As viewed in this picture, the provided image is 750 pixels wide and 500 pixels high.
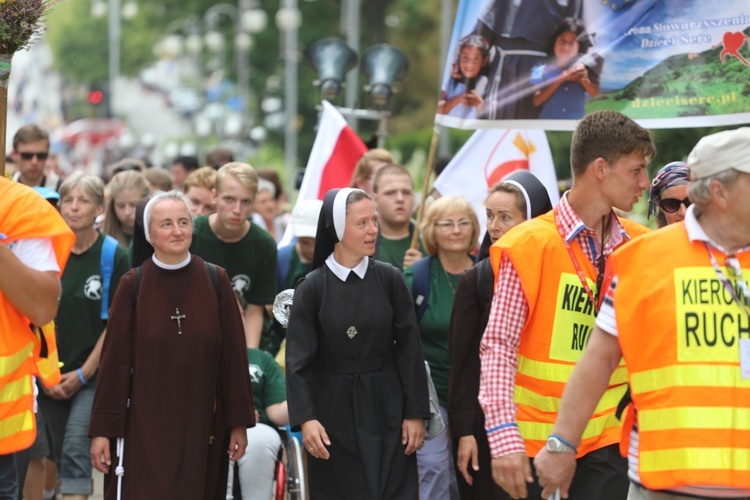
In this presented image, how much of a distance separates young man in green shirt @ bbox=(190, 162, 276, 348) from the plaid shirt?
3.56 metres

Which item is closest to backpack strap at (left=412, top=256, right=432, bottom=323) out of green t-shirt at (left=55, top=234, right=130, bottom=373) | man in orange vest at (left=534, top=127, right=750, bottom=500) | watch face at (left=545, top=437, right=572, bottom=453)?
green t-shirt at (left=55, top=234, right=130, bottom=373)

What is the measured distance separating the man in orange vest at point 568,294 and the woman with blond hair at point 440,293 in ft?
7.48

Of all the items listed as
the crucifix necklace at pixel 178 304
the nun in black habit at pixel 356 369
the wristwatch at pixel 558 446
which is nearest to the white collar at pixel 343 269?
the nun in black habit at pixel 356 369

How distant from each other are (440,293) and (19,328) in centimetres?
326

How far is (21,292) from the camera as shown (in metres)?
5.09

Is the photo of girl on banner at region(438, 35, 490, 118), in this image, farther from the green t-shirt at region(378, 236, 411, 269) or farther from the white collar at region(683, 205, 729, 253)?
the white collar at region(683, 205, 729, 253)

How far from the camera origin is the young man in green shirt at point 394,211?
9.25m

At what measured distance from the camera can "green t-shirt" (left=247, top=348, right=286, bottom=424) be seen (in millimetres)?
8156

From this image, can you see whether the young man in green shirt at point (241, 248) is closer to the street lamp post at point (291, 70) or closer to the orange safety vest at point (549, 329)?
the orange safety vest at point (549, 329)

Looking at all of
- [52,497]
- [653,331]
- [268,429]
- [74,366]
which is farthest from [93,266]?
[653,331]

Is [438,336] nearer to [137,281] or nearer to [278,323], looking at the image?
[278,323]

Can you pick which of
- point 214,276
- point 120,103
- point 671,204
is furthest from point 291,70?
point 120,103

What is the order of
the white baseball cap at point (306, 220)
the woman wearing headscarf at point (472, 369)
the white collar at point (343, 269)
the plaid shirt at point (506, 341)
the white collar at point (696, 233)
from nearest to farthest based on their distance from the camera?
the white collar at point (696, 233) < the plaid shirt at point (506, 341) < the woman wearing headscarf at point (472, 369) < the white collar at point (343, 269) < the white baseball cap at point (306, 220)

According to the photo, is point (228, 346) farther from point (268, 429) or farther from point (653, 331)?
point (653, 331)
